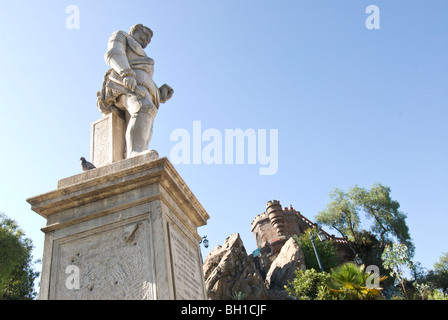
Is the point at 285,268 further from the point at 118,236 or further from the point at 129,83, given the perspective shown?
the point at 118,236

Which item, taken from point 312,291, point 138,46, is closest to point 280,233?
point 312,291

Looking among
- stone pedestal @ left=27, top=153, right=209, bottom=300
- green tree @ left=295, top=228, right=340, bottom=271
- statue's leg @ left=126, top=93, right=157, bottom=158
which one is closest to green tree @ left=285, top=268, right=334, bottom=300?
green tree @ left=295, top=228, right=340, bottom=271

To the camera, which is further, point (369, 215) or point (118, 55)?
point (369, 215)

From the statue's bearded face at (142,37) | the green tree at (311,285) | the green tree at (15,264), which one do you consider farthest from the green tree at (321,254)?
the statue's bearded face at (142,37)

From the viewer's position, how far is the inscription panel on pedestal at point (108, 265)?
3150mm

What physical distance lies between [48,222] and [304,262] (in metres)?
30.4

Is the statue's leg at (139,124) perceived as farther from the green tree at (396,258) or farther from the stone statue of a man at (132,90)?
the green tree at (396,258)

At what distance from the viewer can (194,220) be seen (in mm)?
4516

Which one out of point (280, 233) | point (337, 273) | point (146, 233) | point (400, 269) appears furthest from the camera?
point (280, 233)

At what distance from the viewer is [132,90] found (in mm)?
4656

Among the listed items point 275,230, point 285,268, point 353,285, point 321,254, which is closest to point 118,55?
point 353,285

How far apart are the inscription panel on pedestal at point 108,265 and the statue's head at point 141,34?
3.20 metres

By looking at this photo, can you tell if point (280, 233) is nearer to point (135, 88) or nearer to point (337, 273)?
point (337, 273)

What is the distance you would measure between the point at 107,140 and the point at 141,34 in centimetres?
190
